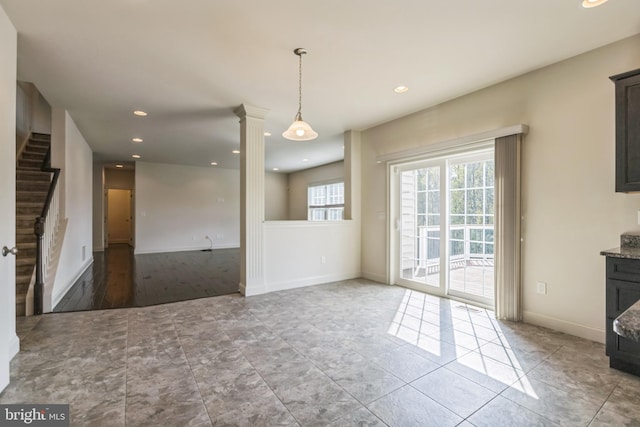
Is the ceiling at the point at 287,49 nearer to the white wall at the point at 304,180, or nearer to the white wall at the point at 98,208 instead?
the white wall at the point at 304,180

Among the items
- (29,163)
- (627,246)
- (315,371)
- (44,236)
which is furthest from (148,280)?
(627,246)

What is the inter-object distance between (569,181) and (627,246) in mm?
763

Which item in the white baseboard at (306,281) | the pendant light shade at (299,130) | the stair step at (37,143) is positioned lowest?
the white baseboard at (306,281)

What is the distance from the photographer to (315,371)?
227 centimetres

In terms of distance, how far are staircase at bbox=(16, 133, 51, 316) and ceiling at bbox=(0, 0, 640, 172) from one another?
139 cm

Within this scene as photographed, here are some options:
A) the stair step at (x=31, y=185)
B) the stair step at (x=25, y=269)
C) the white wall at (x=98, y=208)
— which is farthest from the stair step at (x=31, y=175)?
the white wall at (x=98, y=208)

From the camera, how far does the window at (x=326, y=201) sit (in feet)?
29.8

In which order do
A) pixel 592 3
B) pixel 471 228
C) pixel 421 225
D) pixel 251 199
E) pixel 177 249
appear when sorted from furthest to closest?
pixel 177 249 → pixel 421 225 → pixel 251 199 → pixel 471 228 → pixel 592 3

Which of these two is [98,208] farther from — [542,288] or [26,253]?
[542,288]

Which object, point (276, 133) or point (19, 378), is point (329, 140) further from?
point (19, 378)

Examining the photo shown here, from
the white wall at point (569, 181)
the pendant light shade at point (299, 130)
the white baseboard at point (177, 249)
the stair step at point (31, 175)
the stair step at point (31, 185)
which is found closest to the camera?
the white wall at point (569, 181)

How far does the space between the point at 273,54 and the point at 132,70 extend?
1.60 m

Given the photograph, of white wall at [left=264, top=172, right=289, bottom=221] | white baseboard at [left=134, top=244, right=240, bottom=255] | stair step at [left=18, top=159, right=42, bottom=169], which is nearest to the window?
white wall at [left=264, top=172, right=289, bottom=221]

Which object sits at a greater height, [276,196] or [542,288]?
[276,196]
